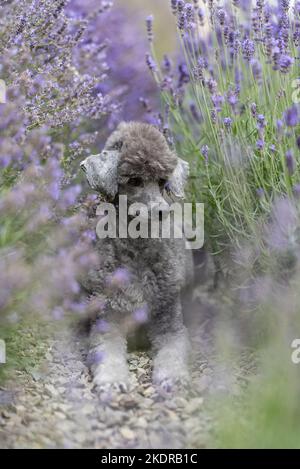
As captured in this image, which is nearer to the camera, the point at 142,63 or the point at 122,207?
the point at 122,207

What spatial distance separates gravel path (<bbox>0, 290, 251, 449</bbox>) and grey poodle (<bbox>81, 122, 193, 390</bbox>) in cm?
9

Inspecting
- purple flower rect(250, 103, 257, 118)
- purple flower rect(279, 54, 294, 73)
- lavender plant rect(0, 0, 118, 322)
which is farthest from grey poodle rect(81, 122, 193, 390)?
purple flower rect(279, 54, 294, 73)

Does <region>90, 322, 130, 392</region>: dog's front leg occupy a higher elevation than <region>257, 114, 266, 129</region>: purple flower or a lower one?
lower

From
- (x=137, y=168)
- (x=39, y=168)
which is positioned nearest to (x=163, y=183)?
(x=137, y=168)

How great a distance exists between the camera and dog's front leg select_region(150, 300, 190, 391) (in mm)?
2760

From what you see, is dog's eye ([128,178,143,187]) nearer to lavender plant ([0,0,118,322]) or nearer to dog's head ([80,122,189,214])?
dog's head ([80,122,189,214])

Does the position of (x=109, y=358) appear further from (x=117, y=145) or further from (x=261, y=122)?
(x=261, y=122)

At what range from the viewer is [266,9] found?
3045 mm

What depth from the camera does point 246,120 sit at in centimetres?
326

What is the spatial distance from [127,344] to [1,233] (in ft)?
2.90

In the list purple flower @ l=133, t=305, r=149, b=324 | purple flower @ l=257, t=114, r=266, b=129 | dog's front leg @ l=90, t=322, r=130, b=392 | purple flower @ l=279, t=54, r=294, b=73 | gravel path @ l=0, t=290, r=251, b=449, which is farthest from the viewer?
purple flower @ l=133, t=305, r=149, b=324

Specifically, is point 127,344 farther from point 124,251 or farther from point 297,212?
point 297,212

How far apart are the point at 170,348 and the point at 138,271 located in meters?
0.39
